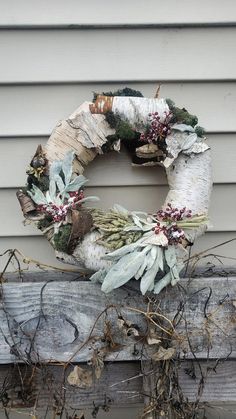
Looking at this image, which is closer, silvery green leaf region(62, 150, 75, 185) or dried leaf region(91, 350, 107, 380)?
dried leaf region(91, 350, 107, 380)

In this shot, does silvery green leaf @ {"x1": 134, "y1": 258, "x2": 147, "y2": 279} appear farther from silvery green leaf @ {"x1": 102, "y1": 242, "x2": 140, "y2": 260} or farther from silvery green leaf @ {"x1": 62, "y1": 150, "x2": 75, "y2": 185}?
silvery green leaf @ {"x1": 62, "y1": 150, "x2": 75, "y2": 185}

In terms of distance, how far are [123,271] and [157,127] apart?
1.30 feet

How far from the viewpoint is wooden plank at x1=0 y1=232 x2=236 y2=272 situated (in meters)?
1.59

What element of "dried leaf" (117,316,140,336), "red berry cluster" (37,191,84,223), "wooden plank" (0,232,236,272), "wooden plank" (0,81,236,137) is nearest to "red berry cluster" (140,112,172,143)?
"wooden plank" (0,81,236,137)

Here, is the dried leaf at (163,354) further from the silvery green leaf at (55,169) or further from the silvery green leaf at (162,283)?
the silvery green leaf at (55,169)

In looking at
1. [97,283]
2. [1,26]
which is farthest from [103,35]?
[97,283]

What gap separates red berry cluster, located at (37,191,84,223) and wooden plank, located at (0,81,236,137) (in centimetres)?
24

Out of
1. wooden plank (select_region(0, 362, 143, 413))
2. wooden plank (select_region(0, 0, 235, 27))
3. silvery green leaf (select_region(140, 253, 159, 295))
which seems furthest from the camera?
wooden plank (select_region(0, 0, 235, 27))

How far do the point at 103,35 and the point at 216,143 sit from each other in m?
0.42

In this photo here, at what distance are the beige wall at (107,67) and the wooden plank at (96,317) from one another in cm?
32

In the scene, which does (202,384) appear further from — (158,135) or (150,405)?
(158,135)

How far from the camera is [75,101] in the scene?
154 cm

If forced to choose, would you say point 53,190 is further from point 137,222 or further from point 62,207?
point 137,222

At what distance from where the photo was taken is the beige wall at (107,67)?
1501mm
